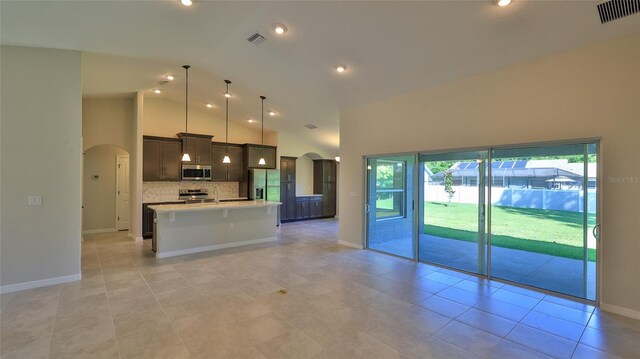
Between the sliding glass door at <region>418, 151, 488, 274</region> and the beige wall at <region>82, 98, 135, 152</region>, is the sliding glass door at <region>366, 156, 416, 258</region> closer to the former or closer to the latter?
the sliding glass door at <region>418, 151, 488, 274</region>

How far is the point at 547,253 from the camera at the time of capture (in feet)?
13.4

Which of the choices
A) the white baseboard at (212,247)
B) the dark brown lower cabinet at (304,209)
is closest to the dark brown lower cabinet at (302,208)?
the dark brown lower cabinet at (304,209)

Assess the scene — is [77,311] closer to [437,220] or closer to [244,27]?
[244,27]

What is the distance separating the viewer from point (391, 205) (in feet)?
19.8

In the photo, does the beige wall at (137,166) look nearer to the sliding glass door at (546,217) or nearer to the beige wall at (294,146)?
the beige wall at (294,146)

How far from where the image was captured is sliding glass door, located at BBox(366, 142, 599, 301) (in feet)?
12.1

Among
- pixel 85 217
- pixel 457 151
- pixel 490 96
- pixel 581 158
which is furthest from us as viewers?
pixel 85 217

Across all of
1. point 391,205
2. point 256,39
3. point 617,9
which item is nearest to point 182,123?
point 256,39

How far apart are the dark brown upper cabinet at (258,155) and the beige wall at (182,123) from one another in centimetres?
43

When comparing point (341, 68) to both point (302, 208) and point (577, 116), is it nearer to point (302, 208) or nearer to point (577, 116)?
point (577, 116)

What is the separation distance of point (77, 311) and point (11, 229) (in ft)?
5.72

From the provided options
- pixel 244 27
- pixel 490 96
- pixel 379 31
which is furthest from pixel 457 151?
pixel 244 27

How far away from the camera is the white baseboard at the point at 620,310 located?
3184mm

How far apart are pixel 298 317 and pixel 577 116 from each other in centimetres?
415
